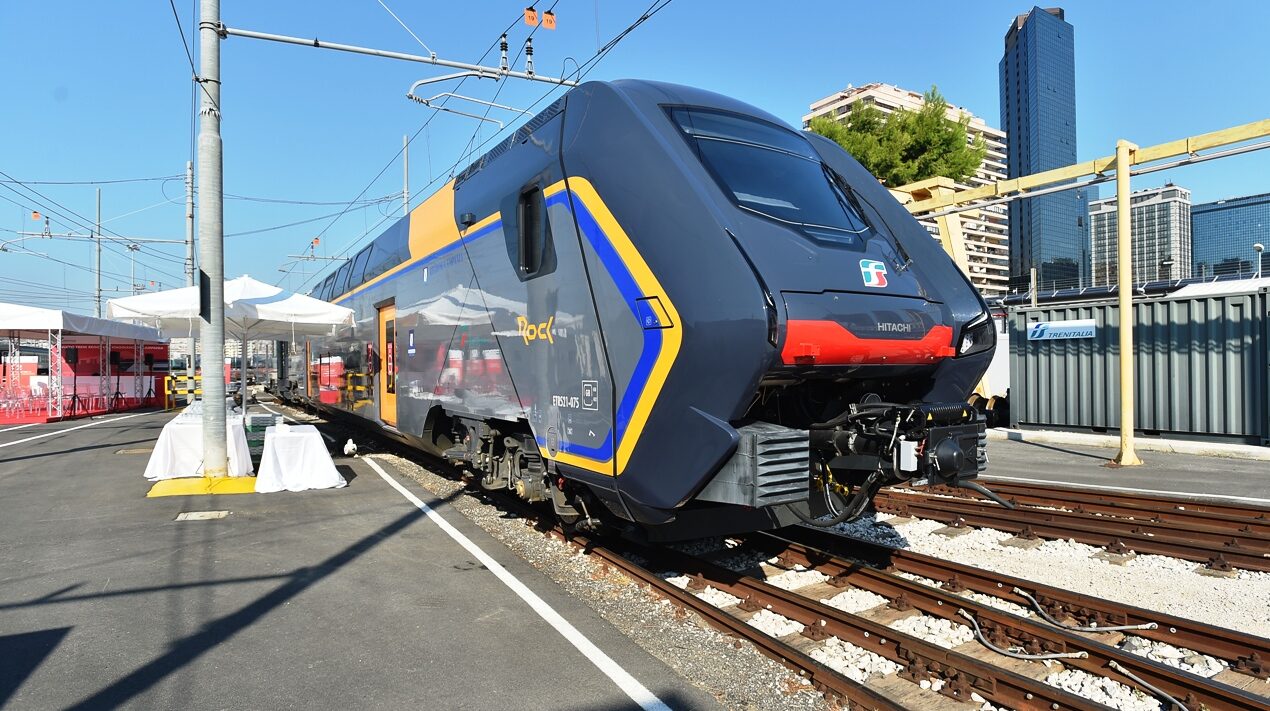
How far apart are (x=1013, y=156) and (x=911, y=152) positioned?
299 feet

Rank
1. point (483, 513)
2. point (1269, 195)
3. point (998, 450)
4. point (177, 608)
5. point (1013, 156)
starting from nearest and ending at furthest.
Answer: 1. point (177, 608)
2. point (483, 513)
3. point (998, 450)
4. point (1269, 195)
5. point (1013, 156)

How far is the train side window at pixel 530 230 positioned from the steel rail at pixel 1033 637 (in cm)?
295

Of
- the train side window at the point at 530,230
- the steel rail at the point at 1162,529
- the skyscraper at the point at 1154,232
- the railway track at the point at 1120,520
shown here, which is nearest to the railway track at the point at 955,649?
the railway track at the point at 1120,520

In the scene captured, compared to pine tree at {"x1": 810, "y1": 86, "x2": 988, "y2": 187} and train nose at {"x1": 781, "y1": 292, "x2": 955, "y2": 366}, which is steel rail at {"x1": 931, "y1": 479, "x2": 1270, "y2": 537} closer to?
train nose at {"x1": 781, "y1": 292, "x2": 955, "y2": 366}

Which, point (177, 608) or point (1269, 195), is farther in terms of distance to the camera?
point (1269, 195)

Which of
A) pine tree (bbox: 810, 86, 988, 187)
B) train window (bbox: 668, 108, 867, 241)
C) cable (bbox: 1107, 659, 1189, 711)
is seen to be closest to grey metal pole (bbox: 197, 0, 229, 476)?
train window (bbox: 668, 108, 867, 241)

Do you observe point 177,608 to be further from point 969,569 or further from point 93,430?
point 93,430

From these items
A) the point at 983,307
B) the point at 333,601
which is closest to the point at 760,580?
the point at 983,307

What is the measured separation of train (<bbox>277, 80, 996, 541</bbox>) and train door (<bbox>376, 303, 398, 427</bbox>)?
3.53 m

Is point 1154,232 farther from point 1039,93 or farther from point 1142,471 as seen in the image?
point 1039,93

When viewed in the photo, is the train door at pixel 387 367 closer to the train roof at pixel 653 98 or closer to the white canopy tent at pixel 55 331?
Result: the train roof at pixel 653 98

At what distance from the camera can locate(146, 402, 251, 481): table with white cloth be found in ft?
32.1

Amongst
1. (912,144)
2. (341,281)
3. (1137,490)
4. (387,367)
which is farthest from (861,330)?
(912,144)

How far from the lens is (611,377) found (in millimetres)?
4582
